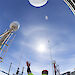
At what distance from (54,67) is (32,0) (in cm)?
3277

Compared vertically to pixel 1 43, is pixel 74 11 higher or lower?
higher

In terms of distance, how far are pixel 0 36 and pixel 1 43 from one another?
2675 millimetres

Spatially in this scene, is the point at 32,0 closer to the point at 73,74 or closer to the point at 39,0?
the point at 39,0

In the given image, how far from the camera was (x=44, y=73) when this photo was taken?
33.2ft

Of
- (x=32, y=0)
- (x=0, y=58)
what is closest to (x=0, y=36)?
(x=0, y=58)

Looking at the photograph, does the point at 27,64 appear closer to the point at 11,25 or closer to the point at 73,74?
the point at 73,74

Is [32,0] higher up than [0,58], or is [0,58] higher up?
[32,0]

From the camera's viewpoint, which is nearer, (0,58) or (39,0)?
(39,0)

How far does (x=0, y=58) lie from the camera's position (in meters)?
25.8

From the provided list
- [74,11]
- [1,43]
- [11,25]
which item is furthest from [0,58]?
[74,11]

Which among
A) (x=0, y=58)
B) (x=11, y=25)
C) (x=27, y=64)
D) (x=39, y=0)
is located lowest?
(x=27, y=64)

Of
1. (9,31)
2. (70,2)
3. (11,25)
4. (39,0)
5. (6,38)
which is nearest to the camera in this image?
(39,0)

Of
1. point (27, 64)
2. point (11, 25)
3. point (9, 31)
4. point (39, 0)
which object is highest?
point (11, 25)

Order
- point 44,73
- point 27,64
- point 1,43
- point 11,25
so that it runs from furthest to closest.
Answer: point 11,25 → point 1,43 → point 27,64 → point 44,73
